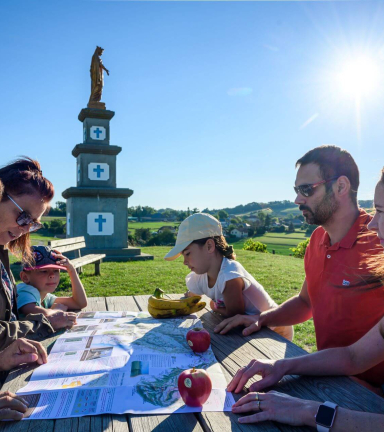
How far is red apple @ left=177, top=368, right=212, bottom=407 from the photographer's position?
1.41 m

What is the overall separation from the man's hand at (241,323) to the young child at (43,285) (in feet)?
3.90

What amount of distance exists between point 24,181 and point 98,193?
32.3ft

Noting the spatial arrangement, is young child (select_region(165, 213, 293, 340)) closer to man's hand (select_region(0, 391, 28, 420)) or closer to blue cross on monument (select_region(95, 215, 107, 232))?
man's hand (select_region(0, 391, 28, 420))

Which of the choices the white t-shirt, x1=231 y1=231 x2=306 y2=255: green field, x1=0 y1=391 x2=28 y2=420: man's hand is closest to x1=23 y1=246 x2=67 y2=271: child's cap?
the white t-shirt

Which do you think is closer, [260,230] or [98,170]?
[98,170]

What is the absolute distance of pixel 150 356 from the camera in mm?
1880

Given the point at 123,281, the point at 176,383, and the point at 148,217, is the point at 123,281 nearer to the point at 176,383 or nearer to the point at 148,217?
the point at 176,383

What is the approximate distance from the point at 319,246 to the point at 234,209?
81532mm

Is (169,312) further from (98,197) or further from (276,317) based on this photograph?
(98,197)

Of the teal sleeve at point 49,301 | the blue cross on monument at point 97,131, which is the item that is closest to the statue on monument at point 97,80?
the blue cross on monument at point 97,131

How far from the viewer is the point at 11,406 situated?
136cm

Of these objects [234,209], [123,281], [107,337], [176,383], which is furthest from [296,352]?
[234,209]

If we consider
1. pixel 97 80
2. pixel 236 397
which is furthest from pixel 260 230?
pixel 236 397

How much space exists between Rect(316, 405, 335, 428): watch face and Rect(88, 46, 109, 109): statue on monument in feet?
43.4
